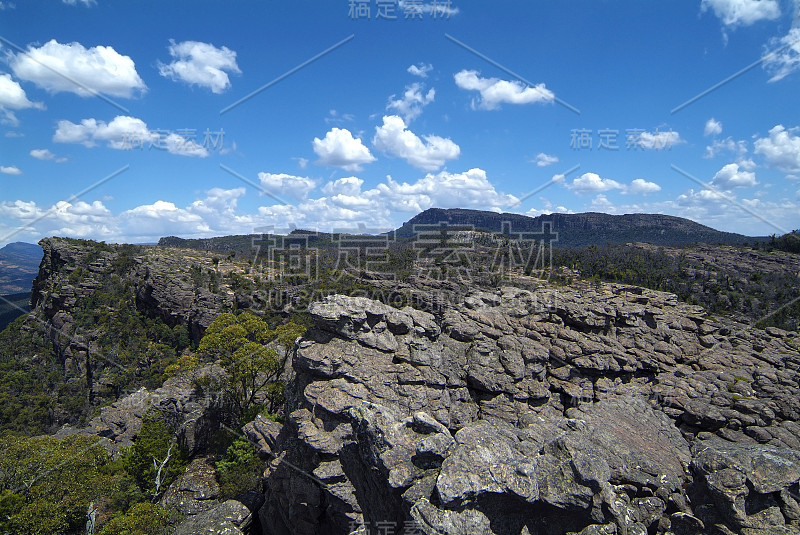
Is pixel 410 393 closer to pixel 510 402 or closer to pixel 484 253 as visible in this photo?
pixel 510 402

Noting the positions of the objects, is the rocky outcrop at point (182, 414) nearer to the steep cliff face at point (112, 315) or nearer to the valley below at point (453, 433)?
the valley below at point (453, 433)

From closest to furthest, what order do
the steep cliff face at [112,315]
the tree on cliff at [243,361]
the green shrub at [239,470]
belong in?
the green shrub at [239,470], the tree on cliff at [243,361], the steep cliff face at [112,315]

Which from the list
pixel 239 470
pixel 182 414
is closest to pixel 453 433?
pixel 239 470

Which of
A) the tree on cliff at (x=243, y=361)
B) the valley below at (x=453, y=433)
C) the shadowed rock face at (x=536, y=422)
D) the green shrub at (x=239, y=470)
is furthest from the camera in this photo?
the tree on cliff at (x=243, y=361)

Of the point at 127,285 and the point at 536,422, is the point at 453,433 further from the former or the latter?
the point at 127,285

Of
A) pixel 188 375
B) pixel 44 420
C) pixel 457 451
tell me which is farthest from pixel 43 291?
pixel 457 451

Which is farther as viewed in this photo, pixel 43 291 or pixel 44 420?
pixel 43 291

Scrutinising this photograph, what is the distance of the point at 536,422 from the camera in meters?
18.0

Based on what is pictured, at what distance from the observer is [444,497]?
9.14m

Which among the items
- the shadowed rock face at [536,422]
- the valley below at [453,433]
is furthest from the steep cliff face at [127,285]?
the shadowed rock face at [536,422]

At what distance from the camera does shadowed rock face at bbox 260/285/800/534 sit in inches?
385

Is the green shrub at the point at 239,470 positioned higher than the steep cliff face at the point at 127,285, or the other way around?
the steep cliff face at the point at 127,285

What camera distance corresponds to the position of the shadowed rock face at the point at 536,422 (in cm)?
978

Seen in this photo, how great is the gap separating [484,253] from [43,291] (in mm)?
116185
